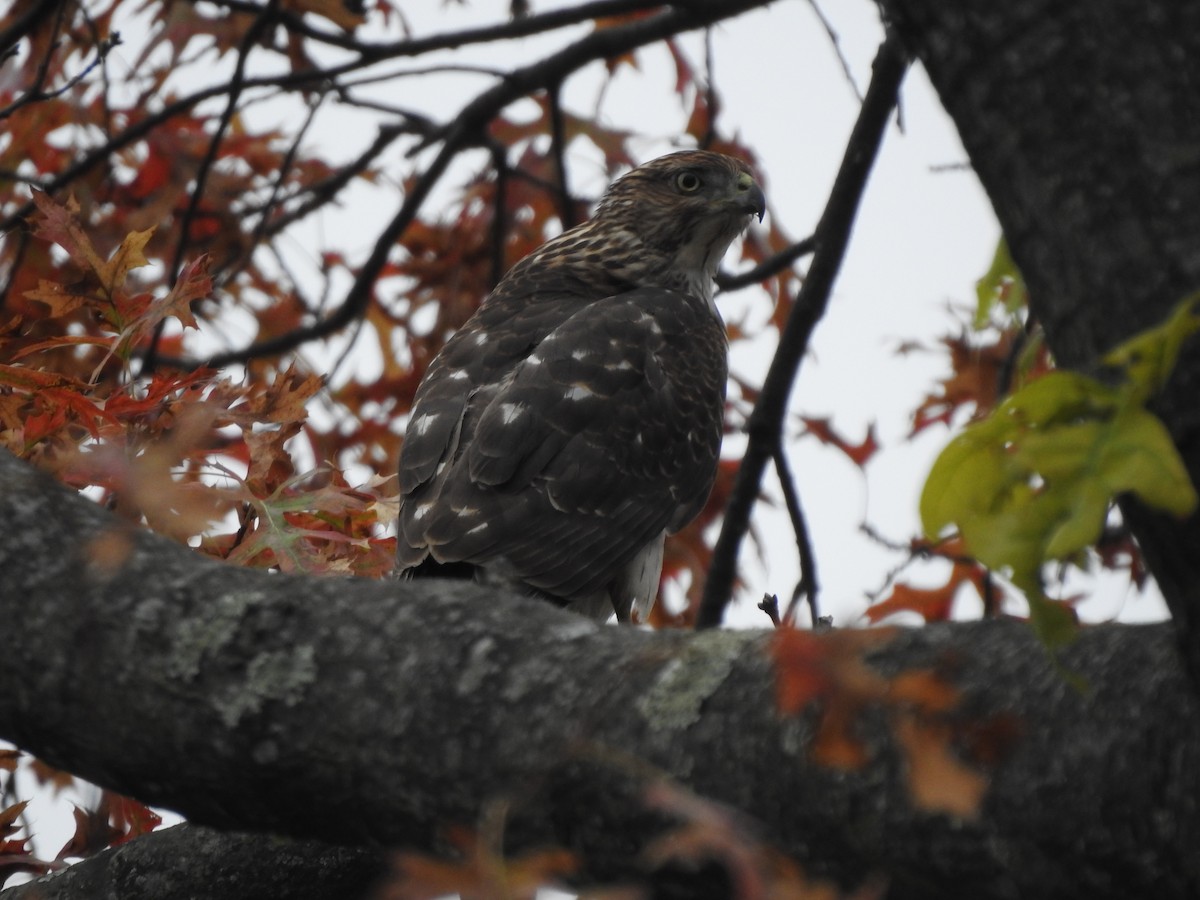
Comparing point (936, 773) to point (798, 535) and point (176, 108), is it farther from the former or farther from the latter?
point (176, 108)

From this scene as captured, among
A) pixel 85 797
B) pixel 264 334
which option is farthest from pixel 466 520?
pixel 264 334

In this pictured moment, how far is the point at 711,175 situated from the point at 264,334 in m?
2.30

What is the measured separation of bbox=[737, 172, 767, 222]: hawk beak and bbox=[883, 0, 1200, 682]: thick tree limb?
4067mm

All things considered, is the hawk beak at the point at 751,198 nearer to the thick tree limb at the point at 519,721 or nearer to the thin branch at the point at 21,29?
the thin branch at the point at 21,29

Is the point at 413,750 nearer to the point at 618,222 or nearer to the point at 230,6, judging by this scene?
the point at 230,6

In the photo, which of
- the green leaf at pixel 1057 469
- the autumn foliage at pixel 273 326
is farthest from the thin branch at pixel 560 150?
the green leaf at pixel 1057 469

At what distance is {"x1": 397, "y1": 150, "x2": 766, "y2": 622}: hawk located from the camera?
434 cm

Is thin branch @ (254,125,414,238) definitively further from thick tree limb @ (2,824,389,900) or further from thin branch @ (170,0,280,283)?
thick tree limb @ (2,824,389,900)

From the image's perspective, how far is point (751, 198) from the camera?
579 cm

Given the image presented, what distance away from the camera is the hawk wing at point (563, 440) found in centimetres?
434

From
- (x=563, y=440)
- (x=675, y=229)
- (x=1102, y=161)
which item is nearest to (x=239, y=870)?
(x=563, y=440)

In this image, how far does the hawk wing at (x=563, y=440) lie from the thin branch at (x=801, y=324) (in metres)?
0.44

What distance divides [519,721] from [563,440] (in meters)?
2.69

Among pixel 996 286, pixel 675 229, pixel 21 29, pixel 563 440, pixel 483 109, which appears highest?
pixel 21 29
